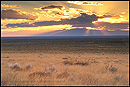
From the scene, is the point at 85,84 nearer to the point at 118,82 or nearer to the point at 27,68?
the point at 118,82

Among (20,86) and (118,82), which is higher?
(20,86)

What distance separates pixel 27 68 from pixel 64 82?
15.7 ft

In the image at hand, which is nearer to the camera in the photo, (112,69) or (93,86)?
(93,86)

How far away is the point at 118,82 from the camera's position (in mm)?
6719

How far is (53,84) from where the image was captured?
20.1 ft

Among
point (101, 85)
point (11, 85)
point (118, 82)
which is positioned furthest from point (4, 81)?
point (118, 82)

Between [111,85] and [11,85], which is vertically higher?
[11,85]

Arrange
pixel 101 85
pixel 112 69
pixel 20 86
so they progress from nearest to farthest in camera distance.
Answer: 1. pixel 20 86
2. pixel 101 85
3. pixel 112 69

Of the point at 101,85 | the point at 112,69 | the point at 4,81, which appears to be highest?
the point at 4,81

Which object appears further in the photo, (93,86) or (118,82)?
(118,82)

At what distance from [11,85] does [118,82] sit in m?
5.70

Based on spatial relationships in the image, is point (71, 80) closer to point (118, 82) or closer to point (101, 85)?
point (101, 85)

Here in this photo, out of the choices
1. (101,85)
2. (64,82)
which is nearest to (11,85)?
(64,82)

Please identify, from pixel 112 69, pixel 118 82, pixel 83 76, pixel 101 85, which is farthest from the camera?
pixel 112 69
